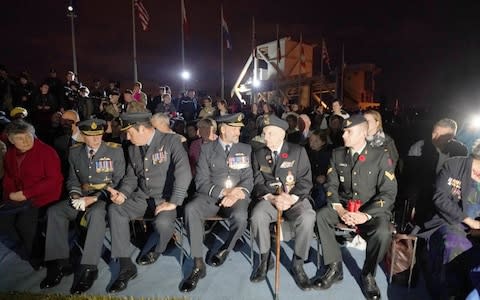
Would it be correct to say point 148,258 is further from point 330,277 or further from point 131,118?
point 330,277

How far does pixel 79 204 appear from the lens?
4.21 metres

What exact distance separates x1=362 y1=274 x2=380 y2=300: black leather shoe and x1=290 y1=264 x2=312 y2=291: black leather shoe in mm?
619

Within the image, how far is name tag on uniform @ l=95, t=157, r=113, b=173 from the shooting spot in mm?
4594

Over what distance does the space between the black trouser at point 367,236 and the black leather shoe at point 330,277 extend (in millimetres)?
74

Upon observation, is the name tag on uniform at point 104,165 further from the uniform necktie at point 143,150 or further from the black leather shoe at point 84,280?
the black leather shoe at point 84,280

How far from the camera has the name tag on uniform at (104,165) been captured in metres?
4.59

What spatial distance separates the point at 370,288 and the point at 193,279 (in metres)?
2.06

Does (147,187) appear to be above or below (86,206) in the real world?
above

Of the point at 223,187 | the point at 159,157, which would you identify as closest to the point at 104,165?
the point at 159,157

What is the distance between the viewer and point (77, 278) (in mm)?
3850

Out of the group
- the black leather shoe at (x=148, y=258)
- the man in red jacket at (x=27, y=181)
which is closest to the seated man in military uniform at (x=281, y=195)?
the black leather shoe at (x=148, y=258)

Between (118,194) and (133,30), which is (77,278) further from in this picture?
(133,30)

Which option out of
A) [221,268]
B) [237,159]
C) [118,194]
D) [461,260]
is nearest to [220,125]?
[237,159]

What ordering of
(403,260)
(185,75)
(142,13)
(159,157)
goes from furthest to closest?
(185,75) → (142,13) → (159,157) → (403,260)
